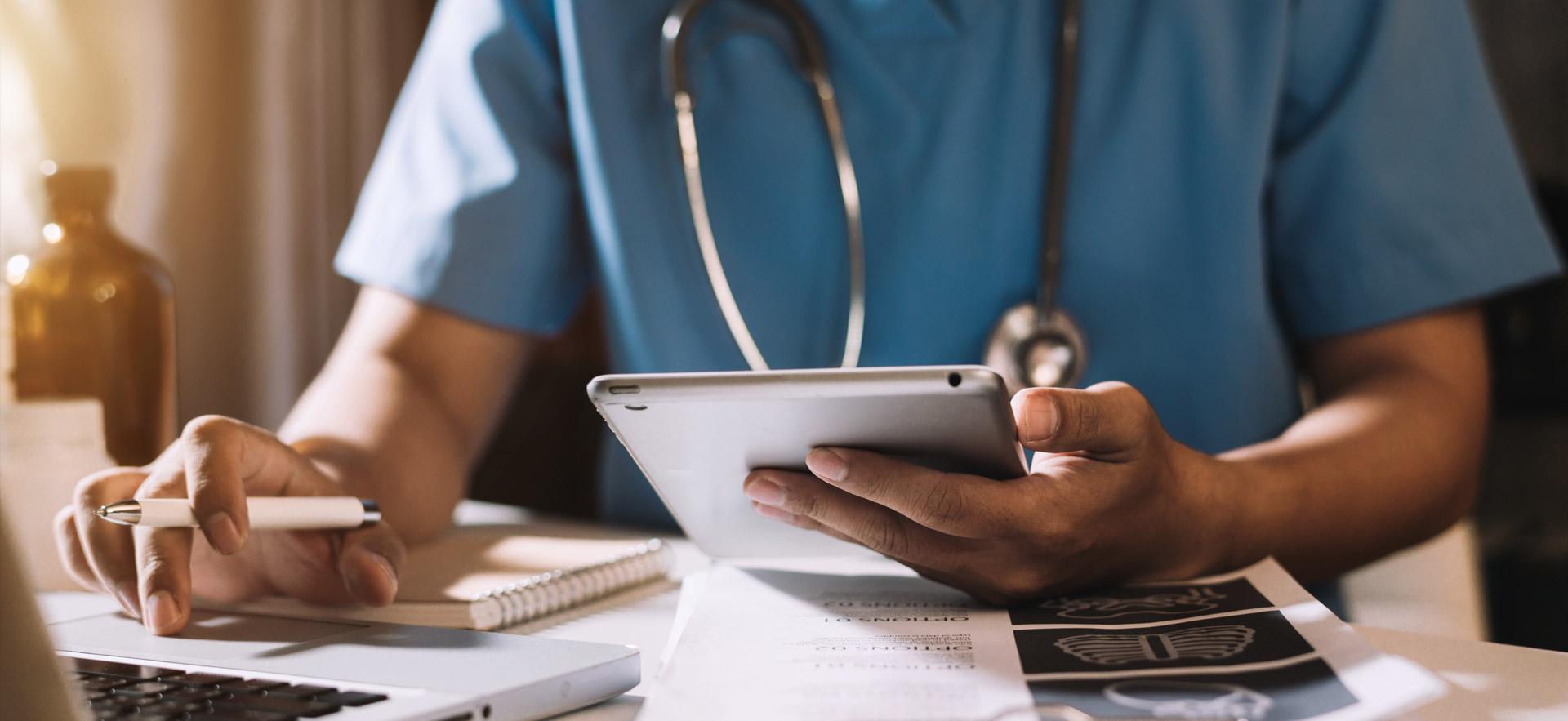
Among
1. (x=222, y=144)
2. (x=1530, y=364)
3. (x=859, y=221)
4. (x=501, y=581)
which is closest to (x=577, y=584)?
(x=501, y=581)

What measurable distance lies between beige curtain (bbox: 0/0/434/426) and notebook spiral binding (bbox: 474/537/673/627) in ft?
3.01

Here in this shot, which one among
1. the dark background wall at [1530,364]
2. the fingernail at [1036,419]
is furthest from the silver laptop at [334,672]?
the dark background wall at [1530,364]

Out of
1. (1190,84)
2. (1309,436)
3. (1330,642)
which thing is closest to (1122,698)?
(1330,642)

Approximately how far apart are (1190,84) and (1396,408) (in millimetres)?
264

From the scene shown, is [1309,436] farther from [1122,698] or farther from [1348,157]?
[1122,698]

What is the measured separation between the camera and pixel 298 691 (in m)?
0.38

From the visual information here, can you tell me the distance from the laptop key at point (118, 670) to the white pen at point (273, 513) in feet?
0.18

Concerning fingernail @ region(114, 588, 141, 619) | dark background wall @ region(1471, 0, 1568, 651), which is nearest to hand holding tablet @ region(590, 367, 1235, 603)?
fingernail @ region(114, 588, 141, 619)

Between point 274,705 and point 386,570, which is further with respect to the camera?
point 386,570

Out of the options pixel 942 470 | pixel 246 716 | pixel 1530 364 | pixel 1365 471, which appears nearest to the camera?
pixel 246 716

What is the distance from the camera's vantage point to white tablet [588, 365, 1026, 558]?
1.28 ft

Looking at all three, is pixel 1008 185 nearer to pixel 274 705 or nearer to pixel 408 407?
pixel 408 407

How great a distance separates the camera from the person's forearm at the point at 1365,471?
60 centimetres

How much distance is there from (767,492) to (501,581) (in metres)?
0.19
